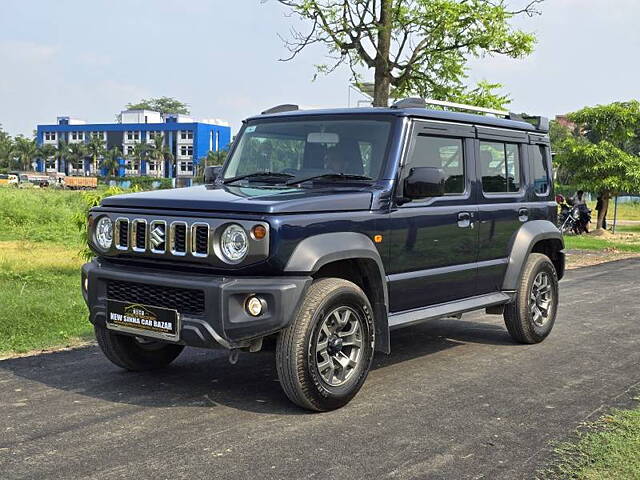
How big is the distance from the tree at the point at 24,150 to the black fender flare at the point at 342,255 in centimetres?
13088

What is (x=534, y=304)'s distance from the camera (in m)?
7.63

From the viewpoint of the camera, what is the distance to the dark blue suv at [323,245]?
495 centimetres

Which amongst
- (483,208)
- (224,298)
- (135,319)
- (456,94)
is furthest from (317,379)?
(456,94)

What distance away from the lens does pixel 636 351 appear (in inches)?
→ 289

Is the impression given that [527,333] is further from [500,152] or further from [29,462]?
[29,462]

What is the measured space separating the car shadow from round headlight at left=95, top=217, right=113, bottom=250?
1058mm

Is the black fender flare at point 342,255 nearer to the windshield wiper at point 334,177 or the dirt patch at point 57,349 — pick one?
the windshield wiper at point 334,177

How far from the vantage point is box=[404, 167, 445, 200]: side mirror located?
5.72 m

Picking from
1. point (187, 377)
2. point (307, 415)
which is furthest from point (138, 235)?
point (307, 415)

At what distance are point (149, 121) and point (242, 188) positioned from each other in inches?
5007

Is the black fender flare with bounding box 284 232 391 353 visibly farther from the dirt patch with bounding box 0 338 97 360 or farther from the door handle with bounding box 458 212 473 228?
the dirt patch with bounding box 0 338 97 360

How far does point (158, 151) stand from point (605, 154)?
319ft

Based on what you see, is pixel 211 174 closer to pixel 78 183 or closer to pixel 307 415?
pixel 307 415

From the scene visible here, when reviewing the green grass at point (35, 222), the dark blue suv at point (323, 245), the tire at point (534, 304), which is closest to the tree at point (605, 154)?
the green grass at point (35, 222)
